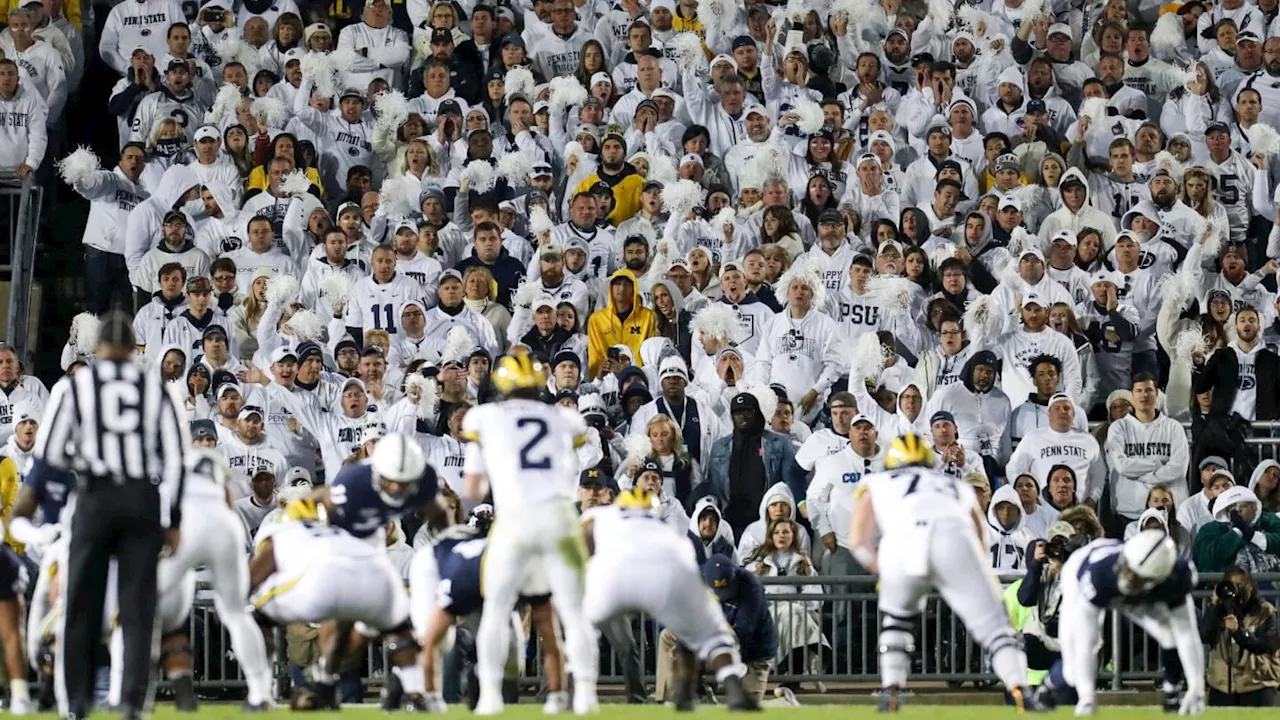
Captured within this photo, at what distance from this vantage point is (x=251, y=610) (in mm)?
13102

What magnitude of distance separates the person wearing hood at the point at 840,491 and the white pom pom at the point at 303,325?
4.06 meters

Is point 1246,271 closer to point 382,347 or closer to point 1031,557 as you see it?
point 1031,557

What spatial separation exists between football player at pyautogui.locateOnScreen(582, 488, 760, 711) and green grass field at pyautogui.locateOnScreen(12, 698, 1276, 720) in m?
0.25

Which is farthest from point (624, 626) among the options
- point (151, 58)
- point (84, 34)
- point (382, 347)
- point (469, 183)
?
point (84, 34)

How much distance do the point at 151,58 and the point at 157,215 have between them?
5.85ft

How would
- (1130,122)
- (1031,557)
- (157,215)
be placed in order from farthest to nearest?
1. (1130,122)
2. (157,215)
3. (1031,557)

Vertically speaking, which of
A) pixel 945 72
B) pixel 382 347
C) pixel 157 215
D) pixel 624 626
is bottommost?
pixel 624 626

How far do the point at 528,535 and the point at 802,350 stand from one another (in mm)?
6487

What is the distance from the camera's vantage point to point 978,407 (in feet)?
57.0

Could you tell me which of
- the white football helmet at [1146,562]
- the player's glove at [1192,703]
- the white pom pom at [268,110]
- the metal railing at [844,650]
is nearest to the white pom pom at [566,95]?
the white pom pom at [268,110]

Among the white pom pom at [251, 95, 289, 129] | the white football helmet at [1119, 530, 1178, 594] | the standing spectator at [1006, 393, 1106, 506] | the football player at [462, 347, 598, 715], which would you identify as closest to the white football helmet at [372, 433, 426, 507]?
the football player at [462, 347, 598, 715]

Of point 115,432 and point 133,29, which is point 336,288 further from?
point 115,432

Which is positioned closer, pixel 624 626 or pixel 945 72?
pixel 624 626

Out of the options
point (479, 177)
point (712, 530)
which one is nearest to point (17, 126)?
point (479, 177)
